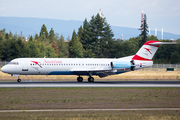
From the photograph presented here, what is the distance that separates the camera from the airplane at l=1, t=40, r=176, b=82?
37.7m

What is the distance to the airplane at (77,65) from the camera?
3769cm

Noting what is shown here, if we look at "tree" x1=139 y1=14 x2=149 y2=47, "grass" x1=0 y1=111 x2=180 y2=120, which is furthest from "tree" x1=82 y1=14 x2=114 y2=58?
"grass" x1=0 y1=111 x2=180 y2=120

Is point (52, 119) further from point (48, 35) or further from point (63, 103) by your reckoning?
point (48, 35)

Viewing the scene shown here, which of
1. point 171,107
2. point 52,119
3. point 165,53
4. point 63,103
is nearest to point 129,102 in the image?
point 171,107

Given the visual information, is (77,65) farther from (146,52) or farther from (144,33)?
(144,33)

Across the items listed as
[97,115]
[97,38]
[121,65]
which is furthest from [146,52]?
[97,38]

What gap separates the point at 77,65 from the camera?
39875mm

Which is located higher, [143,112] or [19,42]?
[19,42]

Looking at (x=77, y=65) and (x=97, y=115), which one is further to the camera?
(x=77, y=65)

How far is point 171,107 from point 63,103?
7228mm

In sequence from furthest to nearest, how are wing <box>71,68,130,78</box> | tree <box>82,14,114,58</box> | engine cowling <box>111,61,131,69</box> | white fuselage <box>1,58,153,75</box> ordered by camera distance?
1. tree <box>82,14,114,58</box>
2. engine cowling <box>111,61,131,69</box>
3. wing <box>71,68,130,78</box>
4. white fuselage <box>1,58,153,75</box>

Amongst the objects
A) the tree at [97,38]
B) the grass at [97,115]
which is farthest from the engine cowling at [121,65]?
the tree at [97,38]

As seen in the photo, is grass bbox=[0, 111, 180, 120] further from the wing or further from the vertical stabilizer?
the vertical stabilizer

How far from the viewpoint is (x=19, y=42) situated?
86.8 metres
